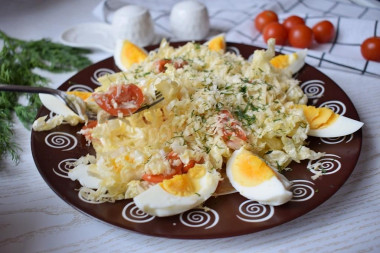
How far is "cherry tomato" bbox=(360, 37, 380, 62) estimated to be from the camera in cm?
401

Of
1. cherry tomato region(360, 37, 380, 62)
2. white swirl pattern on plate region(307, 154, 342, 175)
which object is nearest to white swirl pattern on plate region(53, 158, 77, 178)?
white swirl pattern on plate region(307, 154, 342, 175)

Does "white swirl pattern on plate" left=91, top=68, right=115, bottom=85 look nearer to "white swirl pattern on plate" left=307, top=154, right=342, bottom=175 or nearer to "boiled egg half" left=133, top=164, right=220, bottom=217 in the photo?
"boiled egg half" left=133, top=164, right=220, bottom=217

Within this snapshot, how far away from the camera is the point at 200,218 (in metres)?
2.34

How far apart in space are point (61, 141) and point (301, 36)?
2674 millimetres

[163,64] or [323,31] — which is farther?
[323,31]

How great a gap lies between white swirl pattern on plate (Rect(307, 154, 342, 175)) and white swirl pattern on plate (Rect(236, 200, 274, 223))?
0.47m

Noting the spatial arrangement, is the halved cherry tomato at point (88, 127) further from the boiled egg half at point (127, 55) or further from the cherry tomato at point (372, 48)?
the cherry tomato at point (372, 48)

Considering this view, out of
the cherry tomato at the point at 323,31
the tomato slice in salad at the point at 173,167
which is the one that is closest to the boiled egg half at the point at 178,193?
the tomato slice in salad at the point at 173,167

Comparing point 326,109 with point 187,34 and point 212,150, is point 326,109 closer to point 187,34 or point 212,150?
point 212,150

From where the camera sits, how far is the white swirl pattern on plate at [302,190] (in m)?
2.42

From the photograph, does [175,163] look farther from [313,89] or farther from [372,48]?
[372,48]

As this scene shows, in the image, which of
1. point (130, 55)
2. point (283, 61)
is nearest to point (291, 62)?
point (283, 61)

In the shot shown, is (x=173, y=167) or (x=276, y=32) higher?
(x=276, y=32)

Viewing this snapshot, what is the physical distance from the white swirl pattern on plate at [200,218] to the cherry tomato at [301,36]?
2608 millimetres
